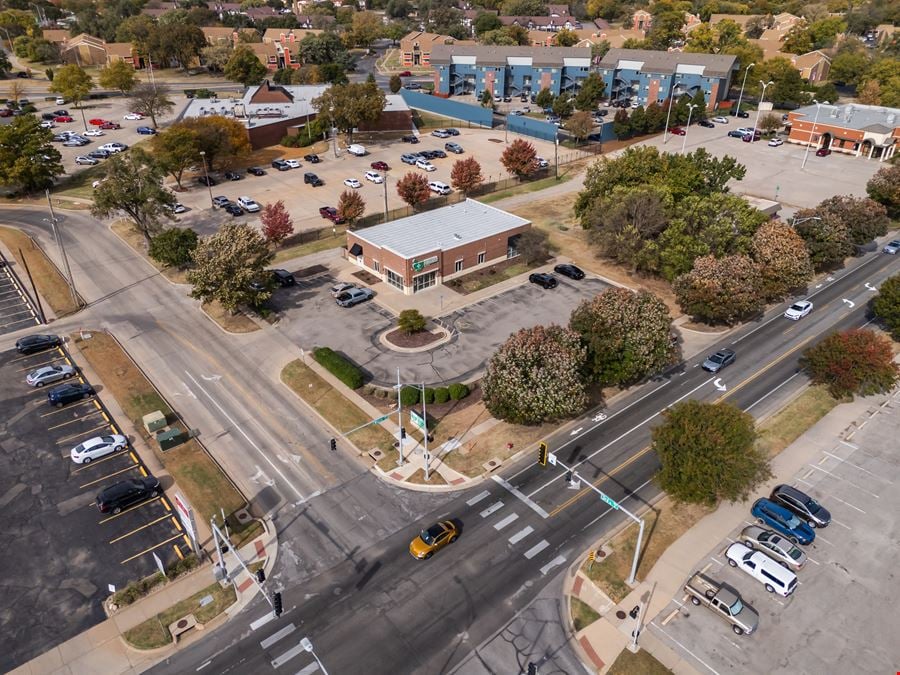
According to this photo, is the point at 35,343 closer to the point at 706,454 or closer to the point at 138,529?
the point at 138,529

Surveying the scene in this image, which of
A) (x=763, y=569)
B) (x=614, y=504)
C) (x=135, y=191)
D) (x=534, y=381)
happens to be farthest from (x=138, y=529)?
(x=135, y=191)

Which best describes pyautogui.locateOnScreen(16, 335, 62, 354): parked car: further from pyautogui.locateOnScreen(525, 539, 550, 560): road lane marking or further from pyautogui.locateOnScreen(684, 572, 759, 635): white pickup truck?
pyautogui.locateOnScreen(684, 572, 759, 635): white pickup truck

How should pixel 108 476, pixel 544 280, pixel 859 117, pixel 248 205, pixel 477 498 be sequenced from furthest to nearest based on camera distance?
pixel 859 117
pixel 248 205
pixel 544 280
pixel 108 476
pixel 477 498

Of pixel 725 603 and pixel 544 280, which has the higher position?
pixel 544 280

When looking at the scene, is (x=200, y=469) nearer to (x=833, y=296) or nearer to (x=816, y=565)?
(x=816, y=565)

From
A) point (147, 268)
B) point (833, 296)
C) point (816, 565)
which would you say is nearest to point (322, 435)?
point (816, 565)

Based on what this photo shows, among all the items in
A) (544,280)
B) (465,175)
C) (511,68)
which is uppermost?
(511,68)

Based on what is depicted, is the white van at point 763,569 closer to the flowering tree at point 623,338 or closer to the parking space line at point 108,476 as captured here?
the flowering tree at point 623,338
